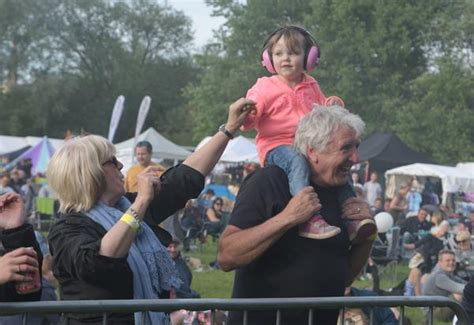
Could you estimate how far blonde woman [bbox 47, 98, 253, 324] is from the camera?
11.3 ft

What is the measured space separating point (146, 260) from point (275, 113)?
4.35 feet

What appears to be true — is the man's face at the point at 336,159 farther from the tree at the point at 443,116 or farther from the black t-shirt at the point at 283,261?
the tree at the point at 443,116

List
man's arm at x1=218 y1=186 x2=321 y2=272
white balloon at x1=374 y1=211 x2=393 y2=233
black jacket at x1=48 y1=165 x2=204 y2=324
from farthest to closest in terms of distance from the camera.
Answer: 1. white balloon at x1=374 y1=211 x2=393 y2=233
2. man's arm at x1=218 y1=186 x2=321 y2=272
3. black jacket at x1=48 y1=165 x2=204 y2=324

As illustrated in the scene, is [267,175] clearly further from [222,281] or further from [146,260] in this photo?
[222,281]

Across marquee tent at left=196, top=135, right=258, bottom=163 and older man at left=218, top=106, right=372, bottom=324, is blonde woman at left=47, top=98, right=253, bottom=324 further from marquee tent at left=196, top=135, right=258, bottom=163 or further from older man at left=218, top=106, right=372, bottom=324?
marquee tent at left=196, top=135, right=258, bottom=163

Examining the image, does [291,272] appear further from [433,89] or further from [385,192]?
[433,89]

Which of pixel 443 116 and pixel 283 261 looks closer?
pixel 283 261

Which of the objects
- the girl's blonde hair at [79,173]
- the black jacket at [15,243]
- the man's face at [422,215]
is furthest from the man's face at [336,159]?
the man's face at [422,215]

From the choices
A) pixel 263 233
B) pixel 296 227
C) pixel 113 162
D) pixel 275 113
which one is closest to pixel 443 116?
pixel 275 113

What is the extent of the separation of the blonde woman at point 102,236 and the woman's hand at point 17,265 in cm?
22

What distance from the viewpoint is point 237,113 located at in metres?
4.40

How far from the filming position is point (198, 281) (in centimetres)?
1480

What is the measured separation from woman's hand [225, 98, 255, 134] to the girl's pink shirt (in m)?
0.13

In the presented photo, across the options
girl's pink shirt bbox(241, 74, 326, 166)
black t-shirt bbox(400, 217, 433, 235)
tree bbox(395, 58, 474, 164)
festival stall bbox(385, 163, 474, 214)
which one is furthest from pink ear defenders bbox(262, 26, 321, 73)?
tree bbox(395, 58, 474, 164)
